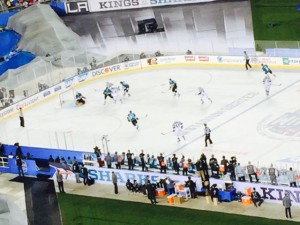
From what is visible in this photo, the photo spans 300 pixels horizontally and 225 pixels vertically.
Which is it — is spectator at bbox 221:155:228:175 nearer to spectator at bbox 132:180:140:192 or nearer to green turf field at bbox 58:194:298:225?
green turf field at bbox 58:194:298:225

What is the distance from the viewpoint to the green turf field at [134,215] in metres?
35.7

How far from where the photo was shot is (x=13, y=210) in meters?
38.6

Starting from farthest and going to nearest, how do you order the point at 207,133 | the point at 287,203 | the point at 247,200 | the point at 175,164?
the point at 207,133 < the point at 175,164 < the point at 247,200 < the point at 287,203

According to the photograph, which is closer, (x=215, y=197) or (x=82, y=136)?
(x=215, y=197)

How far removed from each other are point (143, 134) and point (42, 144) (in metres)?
5.41

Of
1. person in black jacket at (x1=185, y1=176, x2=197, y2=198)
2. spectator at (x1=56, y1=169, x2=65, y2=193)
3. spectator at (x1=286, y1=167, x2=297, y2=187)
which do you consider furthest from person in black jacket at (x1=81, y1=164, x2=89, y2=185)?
spectator at (x1=286, y1=167, x2=297, y2=187)

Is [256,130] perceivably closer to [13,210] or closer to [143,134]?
[143,134]

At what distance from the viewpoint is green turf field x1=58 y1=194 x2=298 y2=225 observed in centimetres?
3566

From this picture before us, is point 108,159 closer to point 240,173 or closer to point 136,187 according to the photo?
point 136,187

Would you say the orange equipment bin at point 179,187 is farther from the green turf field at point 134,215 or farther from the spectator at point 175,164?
the spectator at point 175,164

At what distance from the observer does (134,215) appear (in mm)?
37125

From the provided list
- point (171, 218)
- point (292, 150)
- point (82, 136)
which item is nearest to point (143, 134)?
point (82, 136)

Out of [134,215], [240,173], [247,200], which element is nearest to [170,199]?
[134,215]

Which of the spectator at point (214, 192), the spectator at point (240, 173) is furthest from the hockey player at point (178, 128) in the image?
the spectator at point (214, 192)
